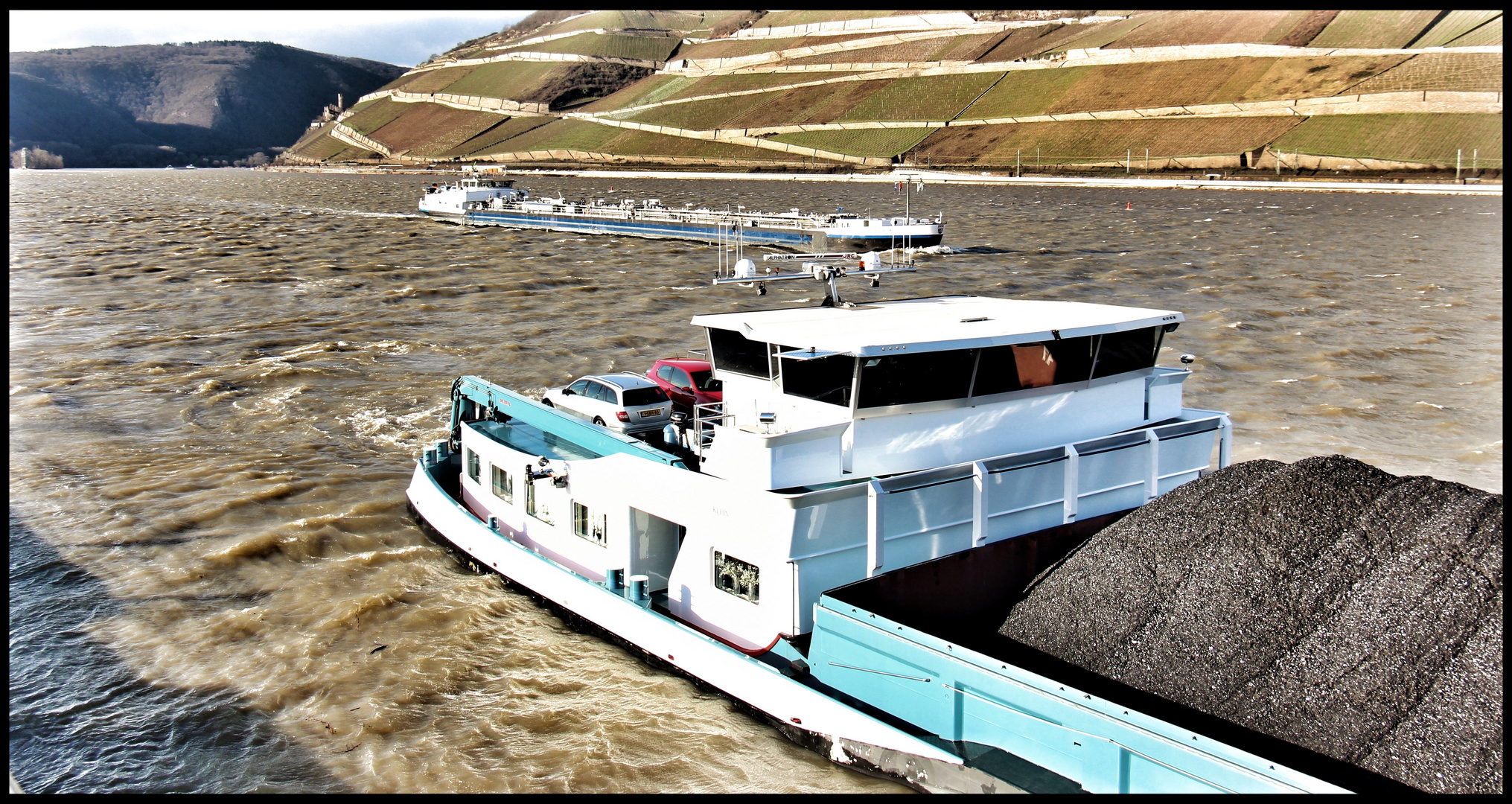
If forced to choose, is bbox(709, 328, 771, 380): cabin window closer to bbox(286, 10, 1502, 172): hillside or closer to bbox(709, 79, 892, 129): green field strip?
bbox(286, 10, 1502, 172): hillside

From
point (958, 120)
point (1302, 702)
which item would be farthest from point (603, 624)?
point (958, 120)

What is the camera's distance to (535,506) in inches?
583

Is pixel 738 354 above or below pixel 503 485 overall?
above

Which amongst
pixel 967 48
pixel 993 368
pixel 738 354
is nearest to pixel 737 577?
pixel 738 354

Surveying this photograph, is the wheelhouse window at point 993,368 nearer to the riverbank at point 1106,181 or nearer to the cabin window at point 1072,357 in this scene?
the cabin window at point 1072,357

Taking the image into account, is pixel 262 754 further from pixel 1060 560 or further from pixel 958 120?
pixel 958 120

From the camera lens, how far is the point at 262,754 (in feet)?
35.6

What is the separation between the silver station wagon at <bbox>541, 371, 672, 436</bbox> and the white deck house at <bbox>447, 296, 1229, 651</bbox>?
217cm

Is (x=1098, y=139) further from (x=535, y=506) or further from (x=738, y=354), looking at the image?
(x=738, y=354)

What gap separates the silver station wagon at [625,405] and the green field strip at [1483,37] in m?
150

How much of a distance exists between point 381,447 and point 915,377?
1427 centimetres

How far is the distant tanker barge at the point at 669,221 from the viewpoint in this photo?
185 feet

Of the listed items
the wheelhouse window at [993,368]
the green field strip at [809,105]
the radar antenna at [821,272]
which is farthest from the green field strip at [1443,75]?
the radar antenna at [821,272]

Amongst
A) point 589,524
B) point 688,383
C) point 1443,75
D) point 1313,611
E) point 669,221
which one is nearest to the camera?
point 1313,611
